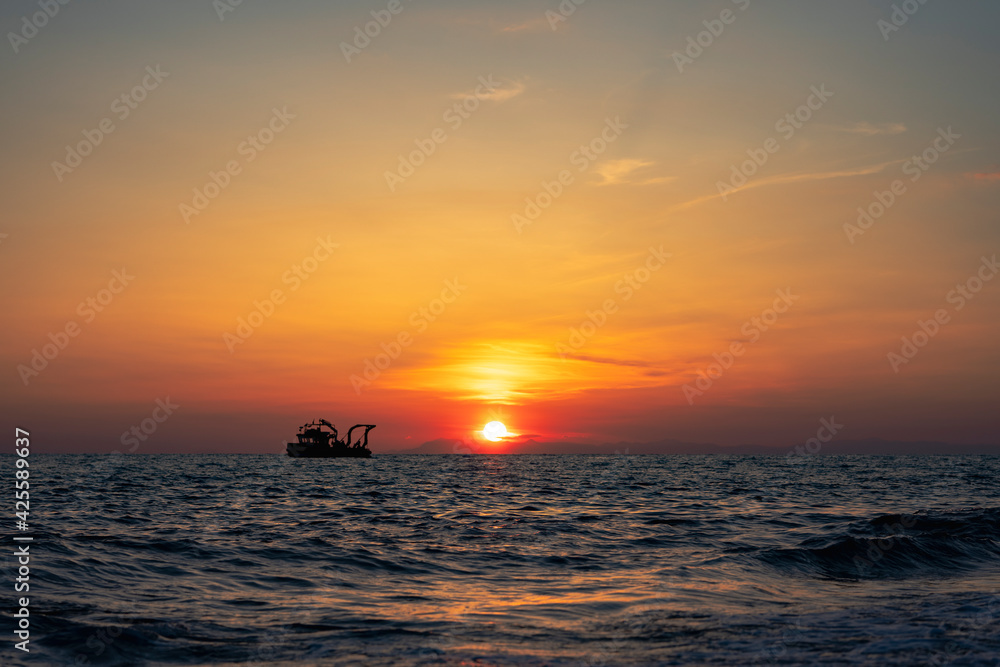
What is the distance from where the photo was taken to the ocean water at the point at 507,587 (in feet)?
35.5

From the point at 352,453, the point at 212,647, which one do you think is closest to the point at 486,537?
the point at 212,647

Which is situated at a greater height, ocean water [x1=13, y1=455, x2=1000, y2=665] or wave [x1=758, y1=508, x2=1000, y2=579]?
wave [x1=758, y1=508, x2=1000, y2=579]

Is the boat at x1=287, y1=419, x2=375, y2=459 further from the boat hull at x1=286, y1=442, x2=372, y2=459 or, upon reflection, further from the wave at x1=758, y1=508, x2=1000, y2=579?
the wave at x1=758, y1=508, x2=1000, y2=579

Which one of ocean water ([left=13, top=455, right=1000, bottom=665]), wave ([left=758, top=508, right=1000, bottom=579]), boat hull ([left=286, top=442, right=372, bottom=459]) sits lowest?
ocean water ([left=13, top=455, right=1000, bottom=665])

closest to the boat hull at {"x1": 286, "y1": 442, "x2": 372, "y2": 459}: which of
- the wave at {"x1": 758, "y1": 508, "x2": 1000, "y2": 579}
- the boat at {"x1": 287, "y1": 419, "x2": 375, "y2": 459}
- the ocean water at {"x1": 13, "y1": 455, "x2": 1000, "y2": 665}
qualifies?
the boat at {"x1": 287, "y1": 419, "x2": 375, "y2": 459}

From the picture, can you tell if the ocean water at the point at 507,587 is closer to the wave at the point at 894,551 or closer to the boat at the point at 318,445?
the wave at the point at 894,551

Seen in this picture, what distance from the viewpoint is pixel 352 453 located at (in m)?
134

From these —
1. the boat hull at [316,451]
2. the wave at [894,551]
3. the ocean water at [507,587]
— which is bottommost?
the ocean water at [507,587]

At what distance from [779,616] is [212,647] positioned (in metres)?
9.65

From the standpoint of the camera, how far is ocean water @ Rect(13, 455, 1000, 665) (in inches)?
426

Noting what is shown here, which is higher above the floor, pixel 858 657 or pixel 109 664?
pixel 858 657

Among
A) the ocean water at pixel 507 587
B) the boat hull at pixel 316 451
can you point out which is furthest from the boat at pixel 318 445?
the ocean water at pixel 507 587

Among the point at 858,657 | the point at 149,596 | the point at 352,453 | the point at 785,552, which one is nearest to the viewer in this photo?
the point at 858,657

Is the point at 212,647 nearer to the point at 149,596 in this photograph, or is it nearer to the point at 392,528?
the point at 149,596
